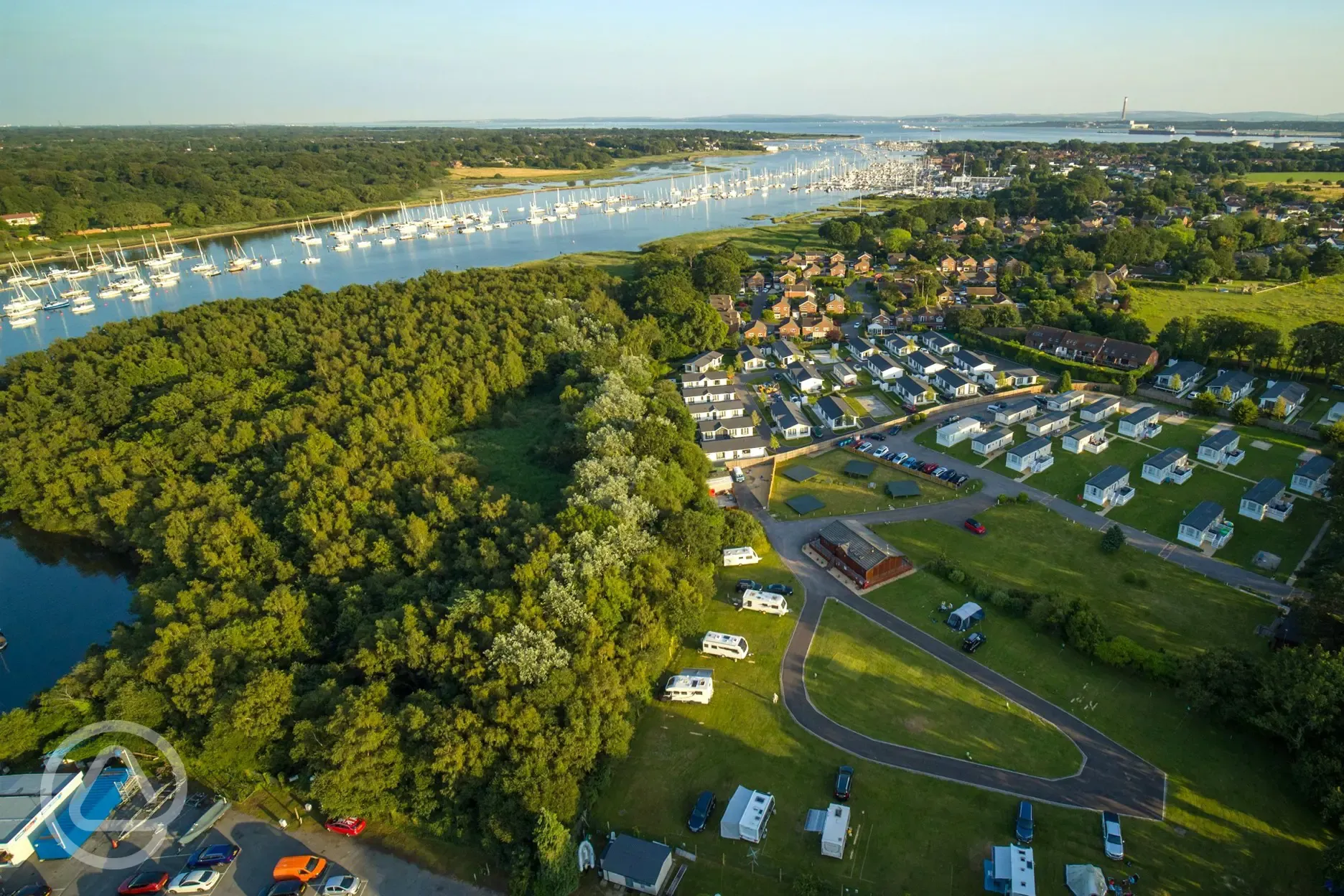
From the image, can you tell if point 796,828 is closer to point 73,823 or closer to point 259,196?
point 73,823

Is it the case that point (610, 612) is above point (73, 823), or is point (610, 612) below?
above

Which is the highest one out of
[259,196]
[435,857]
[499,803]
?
[259,196]

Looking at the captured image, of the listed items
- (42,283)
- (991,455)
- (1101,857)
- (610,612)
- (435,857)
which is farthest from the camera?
(42,283)

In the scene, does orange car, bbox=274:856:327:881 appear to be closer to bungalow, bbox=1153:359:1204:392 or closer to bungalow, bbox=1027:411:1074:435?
bungalow, bbox=1027:411:1074:435

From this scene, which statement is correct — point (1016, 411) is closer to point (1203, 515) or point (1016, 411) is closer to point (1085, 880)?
point (1203, 515)

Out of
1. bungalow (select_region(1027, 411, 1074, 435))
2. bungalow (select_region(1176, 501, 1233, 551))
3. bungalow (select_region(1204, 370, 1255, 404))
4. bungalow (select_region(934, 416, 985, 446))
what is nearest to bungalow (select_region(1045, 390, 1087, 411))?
bungalow (select_region(1027, 411, 1074, 435))

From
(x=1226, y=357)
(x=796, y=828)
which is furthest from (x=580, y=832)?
(x=1226, y=357)
